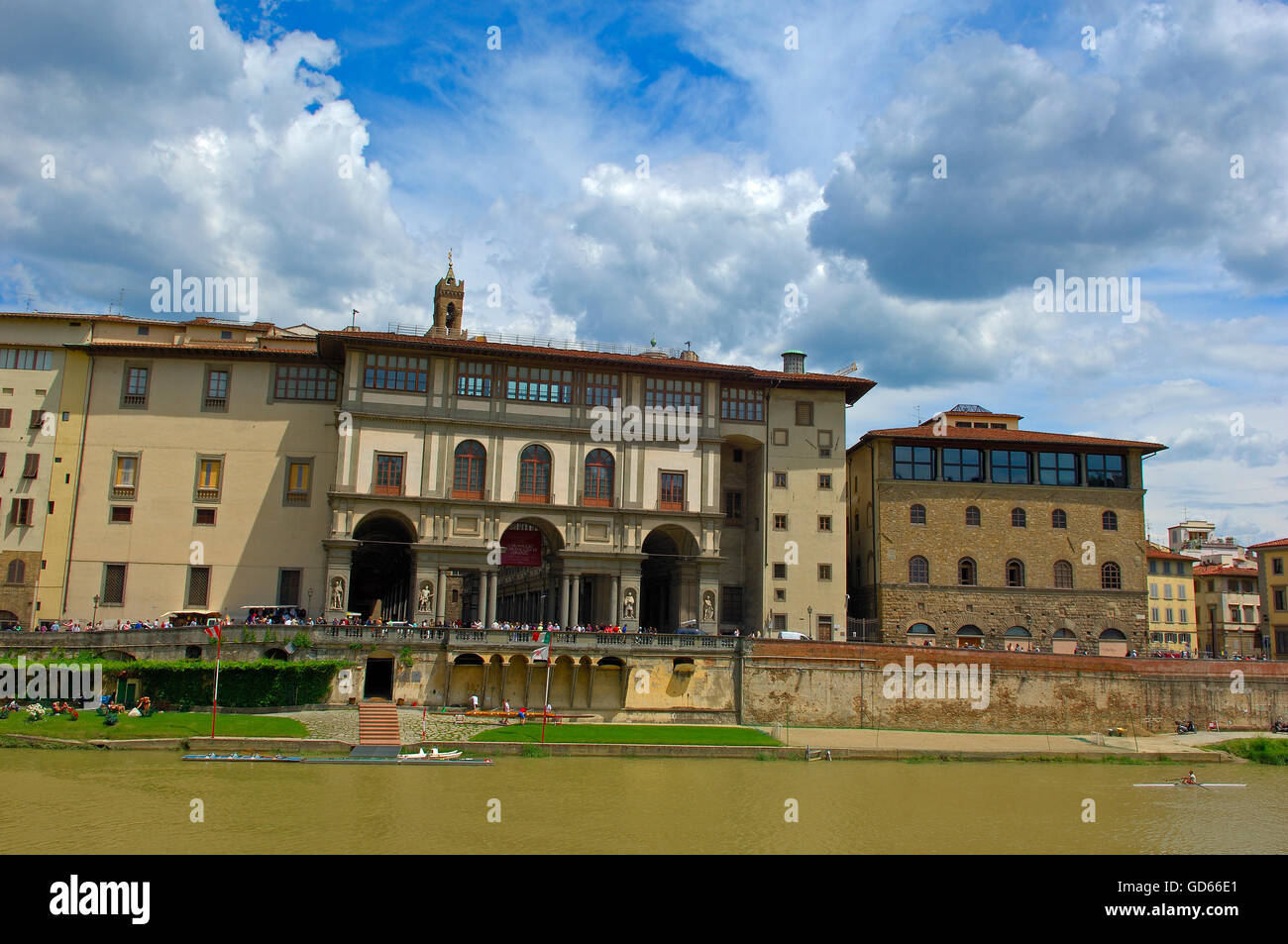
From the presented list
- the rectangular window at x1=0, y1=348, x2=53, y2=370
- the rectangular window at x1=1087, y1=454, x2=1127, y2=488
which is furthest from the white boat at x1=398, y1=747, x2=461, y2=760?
the rectangular window at x1=1087, y1=454, x2=1127, y2=488

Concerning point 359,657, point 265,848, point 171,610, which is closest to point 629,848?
point 265,848

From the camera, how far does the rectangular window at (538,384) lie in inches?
2076

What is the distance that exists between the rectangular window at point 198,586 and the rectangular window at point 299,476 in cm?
585

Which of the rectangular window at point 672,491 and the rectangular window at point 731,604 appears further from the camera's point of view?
the rectangular window at point 731,604

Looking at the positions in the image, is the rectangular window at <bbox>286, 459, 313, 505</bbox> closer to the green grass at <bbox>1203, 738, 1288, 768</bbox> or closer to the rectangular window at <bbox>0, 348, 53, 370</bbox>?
the rectangular window at <bbox>0, 348, 53, 370</bbox>

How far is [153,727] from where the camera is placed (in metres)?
37.6

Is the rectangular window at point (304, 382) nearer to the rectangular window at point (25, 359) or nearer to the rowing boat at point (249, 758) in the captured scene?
the rectangular window at point (25, 359)

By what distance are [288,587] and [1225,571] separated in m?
67.8

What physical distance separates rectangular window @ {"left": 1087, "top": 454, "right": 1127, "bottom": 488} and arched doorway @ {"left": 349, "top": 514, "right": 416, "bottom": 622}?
3914cm

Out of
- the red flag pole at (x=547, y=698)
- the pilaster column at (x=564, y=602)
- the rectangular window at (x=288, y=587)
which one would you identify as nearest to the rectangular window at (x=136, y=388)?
the rectangular window at (x=288, y=587)

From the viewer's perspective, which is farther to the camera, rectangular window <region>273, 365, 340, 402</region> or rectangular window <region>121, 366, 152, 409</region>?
rectangular window <region>273, 365, 340, 402</region>

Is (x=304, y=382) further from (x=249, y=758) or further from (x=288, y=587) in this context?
(x=249, y=758)

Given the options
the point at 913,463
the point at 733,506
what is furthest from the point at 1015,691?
the point at 733,506

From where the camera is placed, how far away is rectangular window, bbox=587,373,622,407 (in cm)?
5359
